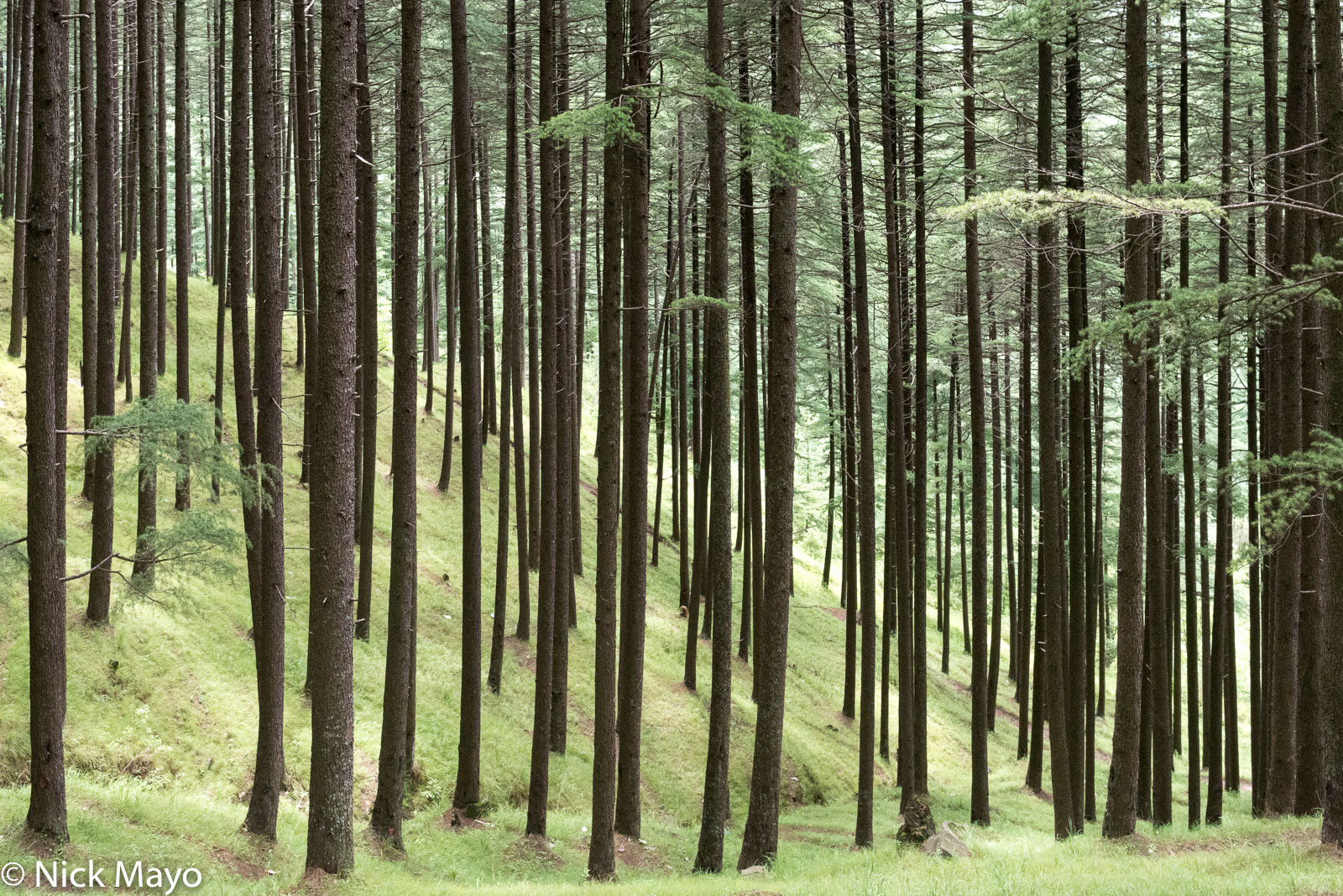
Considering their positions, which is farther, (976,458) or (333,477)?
(976,458)

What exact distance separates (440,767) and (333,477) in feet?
30.8

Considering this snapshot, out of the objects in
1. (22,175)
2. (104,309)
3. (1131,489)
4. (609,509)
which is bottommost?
(609,509)

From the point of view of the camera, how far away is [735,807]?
19.7m

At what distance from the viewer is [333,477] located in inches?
333

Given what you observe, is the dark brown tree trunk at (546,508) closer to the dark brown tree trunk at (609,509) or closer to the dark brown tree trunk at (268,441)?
the dark brown tree trunk at (609,509)

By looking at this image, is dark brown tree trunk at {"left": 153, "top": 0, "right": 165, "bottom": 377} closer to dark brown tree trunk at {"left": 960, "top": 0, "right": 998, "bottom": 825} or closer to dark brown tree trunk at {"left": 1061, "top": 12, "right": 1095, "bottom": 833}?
dark brown tree trunk at {"left": 960, "top": 0, "right": 998, "bottom": 825}

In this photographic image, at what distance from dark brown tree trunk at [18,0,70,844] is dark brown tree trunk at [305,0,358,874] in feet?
8.09

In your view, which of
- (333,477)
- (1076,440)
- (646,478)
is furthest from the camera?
(1076,440)

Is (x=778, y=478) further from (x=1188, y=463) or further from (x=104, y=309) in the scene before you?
(x=104, y=309)

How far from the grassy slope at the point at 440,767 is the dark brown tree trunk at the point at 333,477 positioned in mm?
986

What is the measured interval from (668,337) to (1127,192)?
20181 millimetres

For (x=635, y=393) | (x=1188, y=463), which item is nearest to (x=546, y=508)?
(x=635, y=393)

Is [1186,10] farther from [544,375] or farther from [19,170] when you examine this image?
[19,170]

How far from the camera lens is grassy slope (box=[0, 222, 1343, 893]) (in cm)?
943
